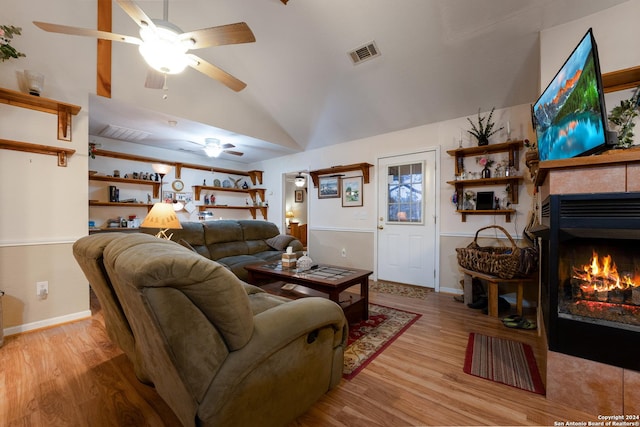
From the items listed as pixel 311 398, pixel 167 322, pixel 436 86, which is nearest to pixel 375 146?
pixel 436 86

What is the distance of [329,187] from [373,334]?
3069mm

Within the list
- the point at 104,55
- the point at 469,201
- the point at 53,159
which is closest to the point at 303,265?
the point at 469,201

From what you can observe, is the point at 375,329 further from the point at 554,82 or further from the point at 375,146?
the point at 375,146

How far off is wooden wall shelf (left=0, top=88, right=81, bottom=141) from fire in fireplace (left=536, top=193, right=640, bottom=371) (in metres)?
4.13

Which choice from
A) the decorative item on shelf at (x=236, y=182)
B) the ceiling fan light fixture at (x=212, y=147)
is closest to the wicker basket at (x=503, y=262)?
the ceiling fan light fixture at (x=212, y=147)

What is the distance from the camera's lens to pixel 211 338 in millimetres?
1021

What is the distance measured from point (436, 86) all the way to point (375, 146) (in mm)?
1317

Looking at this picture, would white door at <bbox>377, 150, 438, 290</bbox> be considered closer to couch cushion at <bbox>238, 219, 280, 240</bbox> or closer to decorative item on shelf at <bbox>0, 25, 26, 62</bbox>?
couch cushion at <bbox>238, 219, 280, 240</bbox>

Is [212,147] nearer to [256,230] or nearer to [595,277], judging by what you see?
[256,230]

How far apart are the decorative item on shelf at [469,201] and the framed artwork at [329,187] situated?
82.3 inches

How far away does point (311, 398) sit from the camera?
146cm

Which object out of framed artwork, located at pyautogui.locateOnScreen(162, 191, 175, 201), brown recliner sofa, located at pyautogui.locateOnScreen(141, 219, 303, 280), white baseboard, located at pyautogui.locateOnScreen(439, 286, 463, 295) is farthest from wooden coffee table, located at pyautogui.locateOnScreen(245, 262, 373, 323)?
framed artwork, located at pyautogui.locateOnScreen(162, 191, 175, 201)

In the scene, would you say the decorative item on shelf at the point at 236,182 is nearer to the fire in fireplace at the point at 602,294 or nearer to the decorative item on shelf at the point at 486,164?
the decorative item on shelf at the point at 486,164

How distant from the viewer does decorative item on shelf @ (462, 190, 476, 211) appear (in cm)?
349
